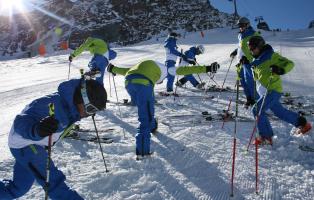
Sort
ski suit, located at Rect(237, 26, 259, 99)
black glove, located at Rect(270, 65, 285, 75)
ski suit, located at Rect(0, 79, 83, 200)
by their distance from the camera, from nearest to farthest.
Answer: ski suit, located at Rect(0, 79, 83, 200)
black glove, located at Rect(270, 65, 285, 75)
ski suit, located at Rect(237, 26, 259, 99)

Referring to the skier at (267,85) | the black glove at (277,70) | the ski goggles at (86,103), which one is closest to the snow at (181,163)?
the skier at (267,85)

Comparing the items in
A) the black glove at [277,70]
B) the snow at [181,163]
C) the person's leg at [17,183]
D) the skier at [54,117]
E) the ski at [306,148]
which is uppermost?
the black glove at [277,70]

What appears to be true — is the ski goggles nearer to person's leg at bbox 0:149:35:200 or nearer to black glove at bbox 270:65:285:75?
person's leg at bbox 0:149:35:200

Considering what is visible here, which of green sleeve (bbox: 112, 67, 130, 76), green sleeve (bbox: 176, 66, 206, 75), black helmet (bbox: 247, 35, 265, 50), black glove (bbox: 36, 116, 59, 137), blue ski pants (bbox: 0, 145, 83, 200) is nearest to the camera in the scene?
black glove (bbox: 36, 116, 59, 137)

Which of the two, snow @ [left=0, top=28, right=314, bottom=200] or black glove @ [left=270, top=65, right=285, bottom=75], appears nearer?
snow @ [left=0, top=28, right=314, bottom=200]

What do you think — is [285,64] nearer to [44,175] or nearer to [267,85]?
[267,85]

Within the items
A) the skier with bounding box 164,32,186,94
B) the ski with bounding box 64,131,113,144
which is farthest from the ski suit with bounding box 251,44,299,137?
the skier with bounding box 164,32,186,94

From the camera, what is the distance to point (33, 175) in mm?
3887

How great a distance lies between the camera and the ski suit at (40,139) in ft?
12.0

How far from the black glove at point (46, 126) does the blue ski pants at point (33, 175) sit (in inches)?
18.5

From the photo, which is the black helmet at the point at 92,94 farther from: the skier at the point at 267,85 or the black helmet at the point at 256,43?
the black helmet at the point at 256,43

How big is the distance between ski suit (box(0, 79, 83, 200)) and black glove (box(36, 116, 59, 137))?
5.8 inches

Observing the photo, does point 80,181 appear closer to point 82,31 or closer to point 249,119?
point 249,119

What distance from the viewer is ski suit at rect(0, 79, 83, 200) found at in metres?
3.64
